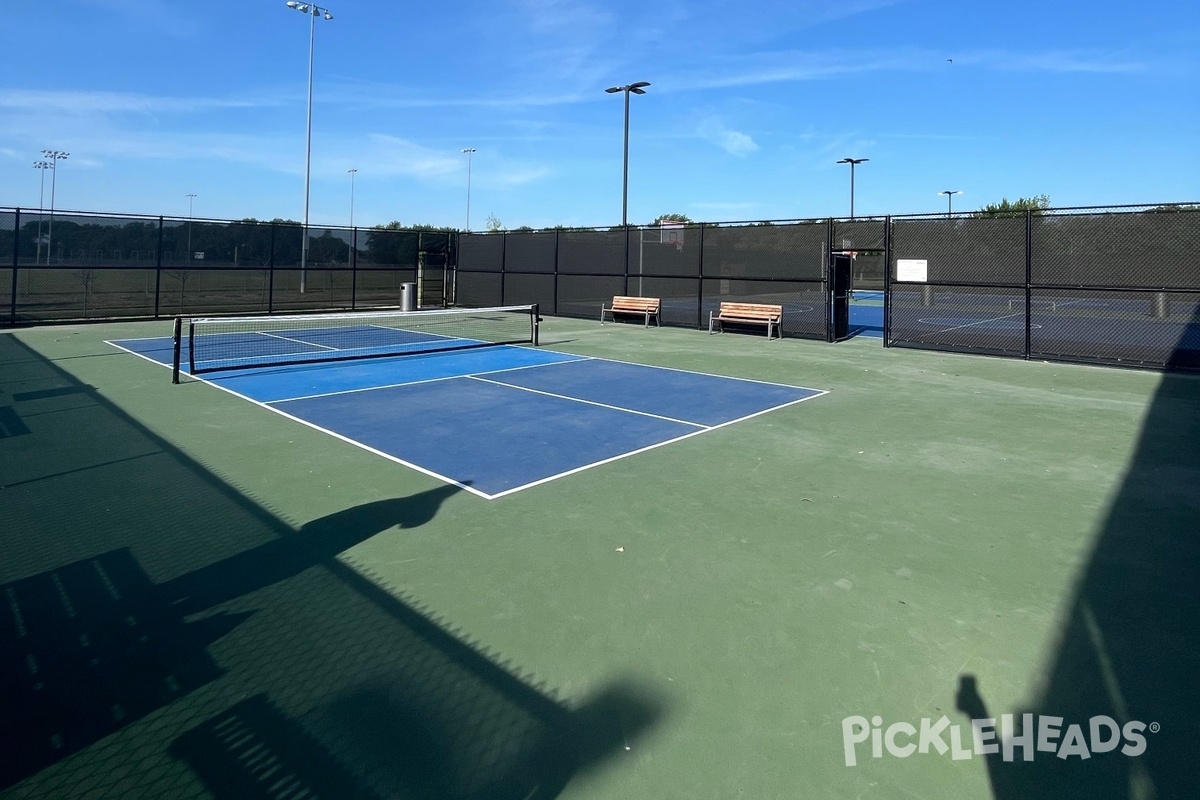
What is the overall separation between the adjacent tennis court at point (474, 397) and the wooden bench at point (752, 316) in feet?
19.5

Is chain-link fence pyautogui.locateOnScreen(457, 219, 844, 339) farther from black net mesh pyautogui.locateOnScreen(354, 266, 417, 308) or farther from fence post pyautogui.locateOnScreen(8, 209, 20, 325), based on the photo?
fence post pyautogui.locateOnScreen(8, 209, 20, 325)

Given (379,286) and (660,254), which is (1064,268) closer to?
(660,254)

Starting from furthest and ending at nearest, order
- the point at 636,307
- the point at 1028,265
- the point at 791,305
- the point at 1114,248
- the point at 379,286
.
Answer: the point at 791,305 < the point at 379,286 < the point at 636,307 < the point at 1114,248 < the point at 1028,265

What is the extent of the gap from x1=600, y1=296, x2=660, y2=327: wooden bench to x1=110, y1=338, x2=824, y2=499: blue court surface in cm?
749

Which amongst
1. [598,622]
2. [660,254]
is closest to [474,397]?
[598,622]

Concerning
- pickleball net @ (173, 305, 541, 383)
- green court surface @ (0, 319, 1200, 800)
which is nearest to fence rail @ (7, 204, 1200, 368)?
pickleball net @ (173, 305, 541, 383)

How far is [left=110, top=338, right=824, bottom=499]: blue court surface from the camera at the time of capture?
23.4 feet

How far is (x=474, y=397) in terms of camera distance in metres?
10.2

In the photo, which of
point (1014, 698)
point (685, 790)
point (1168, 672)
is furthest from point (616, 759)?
point (1168, 672)

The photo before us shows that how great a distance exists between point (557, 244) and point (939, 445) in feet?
57.8

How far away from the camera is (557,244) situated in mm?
23656

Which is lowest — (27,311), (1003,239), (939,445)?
(939,445)

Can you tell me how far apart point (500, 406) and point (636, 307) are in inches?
501

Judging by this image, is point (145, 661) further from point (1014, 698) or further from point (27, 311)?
point (27, 311)
